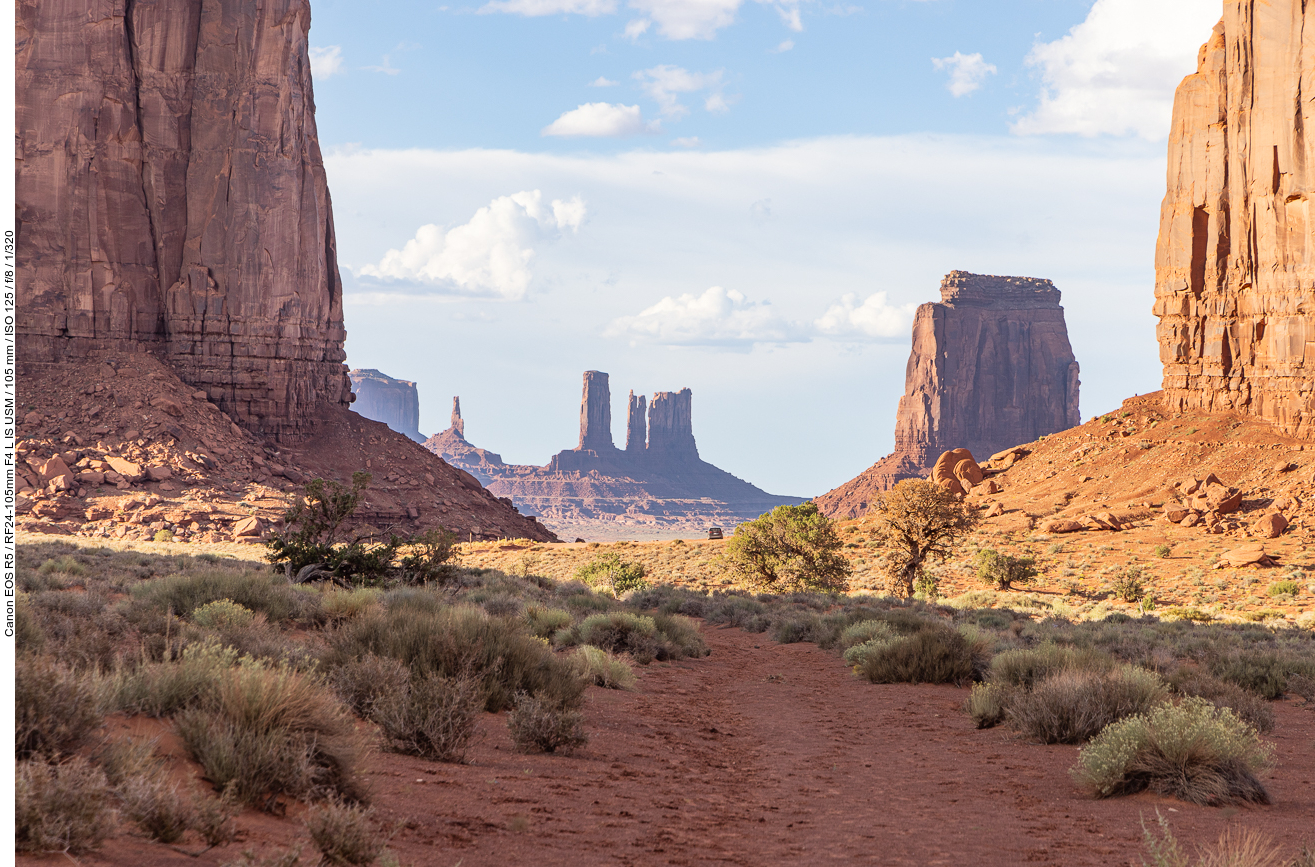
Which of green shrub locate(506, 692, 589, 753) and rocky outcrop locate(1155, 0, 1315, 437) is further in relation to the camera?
rocky outcrop locate(1155, 0, 1315, 437)

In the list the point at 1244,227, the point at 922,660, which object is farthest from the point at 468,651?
the point at 1244,227

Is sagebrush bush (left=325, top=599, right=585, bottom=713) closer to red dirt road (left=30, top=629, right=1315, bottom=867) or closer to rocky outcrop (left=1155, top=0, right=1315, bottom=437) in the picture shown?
red dirt road (left=30, top=629, right=1315, bottom=867)

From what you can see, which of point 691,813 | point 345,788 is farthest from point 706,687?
point 345,788

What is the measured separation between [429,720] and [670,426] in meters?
189

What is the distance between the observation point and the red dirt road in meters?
6.46

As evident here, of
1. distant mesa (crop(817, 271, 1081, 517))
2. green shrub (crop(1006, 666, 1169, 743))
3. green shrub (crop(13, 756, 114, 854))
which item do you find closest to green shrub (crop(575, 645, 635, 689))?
green shrub (crop(1006, 666, 1169, 743))

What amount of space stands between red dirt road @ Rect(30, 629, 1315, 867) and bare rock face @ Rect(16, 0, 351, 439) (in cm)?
5270

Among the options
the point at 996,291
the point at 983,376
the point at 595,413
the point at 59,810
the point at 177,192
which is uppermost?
the point at 996,291

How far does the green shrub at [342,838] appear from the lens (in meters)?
5.19

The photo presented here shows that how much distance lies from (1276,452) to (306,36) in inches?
2416

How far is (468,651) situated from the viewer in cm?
1012

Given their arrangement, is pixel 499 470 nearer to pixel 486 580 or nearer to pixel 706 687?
pixel 486 580

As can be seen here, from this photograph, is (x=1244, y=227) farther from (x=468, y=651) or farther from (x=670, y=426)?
(x=670, y=426)

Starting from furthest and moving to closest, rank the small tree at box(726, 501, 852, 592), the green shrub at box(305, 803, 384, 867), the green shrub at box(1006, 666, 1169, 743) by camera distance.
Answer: the small tree at box(726, 501, 852, 592)
the green shrub at box(1006, 666, 1169, 743)
the green shrub at box(305, 803, 384, 867)
